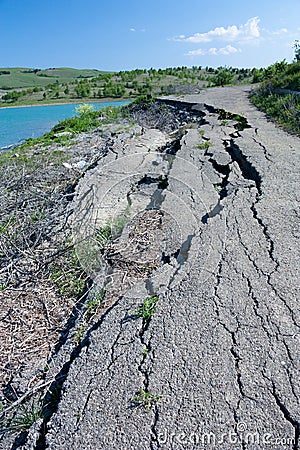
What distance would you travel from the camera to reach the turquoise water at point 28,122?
37.7 feet

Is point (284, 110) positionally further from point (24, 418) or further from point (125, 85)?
point (125, 85)

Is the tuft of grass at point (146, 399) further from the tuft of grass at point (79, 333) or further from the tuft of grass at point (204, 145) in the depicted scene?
the tuft of grass at point (204, 145)

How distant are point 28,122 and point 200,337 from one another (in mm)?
14843

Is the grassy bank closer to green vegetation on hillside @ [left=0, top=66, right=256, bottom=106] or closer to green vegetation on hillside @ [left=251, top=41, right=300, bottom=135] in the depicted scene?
green vegetation on hillside @ [left=251, top=41, right=300, bottom=135]

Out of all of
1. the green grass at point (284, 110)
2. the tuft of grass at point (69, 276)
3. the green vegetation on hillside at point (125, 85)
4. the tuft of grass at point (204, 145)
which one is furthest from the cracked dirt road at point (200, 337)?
the green vegetation on hillside at point (125, 85)

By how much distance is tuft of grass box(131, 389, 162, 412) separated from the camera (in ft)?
6.08

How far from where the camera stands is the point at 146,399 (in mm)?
1889

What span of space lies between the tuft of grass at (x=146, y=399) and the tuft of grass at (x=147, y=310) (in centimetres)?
60

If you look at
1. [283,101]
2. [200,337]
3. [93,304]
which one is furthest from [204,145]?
[200,337]

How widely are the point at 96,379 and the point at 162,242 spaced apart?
75.1 inches

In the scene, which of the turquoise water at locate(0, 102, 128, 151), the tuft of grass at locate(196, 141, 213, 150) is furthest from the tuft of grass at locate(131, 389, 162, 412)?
the turquoise water at locate(0, 102, 128, 151)

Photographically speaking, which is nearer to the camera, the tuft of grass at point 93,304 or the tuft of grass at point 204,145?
the tuft of grass at point 93,304

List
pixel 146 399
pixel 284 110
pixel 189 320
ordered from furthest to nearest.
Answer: pixel 284 110 → pixel 189 320 → pixel 146 399

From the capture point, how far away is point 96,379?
2053mm
